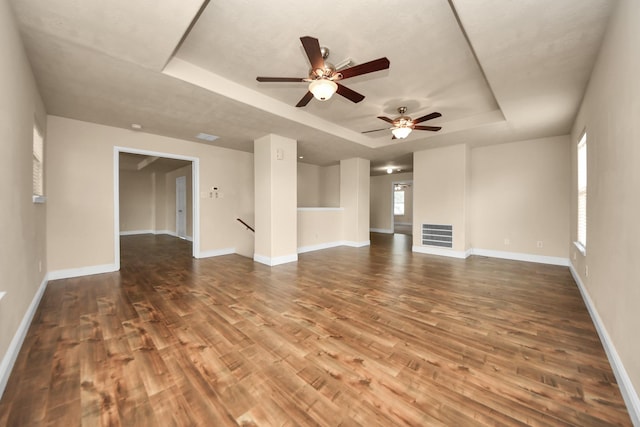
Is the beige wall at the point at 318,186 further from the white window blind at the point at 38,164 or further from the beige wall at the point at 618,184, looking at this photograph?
the beige wall at the point at 618,184

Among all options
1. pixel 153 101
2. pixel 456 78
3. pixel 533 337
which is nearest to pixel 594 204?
pixel 533 337

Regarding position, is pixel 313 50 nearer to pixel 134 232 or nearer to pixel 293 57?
pixel 293 57

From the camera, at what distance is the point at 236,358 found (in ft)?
6.16

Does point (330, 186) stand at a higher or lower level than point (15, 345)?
higher

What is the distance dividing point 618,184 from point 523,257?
4.13 m

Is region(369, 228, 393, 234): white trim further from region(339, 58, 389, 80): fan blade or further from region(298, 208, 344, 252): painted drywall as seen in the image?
region(339, 58, 389, 80): fan blade

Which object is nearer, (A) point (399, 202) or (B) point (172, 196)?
(B) point (172, 196)

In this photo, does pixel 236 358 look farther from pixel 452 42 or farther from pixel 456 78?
pixel 456 78

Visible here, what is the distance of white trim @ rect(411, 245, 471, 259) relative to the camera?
5439mm

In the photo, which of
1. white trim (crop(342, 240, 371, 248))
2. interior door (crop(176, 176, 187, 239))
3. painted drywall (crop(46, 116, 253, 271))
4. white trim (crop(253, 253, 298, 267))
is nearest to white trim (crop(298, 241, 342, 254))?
white trim (crop(342, 240, 371, 248))

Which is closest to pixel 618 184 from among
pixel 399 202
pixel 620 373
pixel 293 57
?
pixel 620 373

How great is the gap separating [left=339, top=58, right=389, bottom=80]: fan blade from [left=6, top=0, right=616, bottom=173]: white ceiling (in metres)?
0.33

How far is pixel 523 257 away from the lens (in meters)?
5.20

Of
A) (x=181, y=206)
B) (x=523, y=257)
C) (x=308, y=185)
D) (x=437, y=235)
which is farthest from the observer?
(x=181, y=206)
